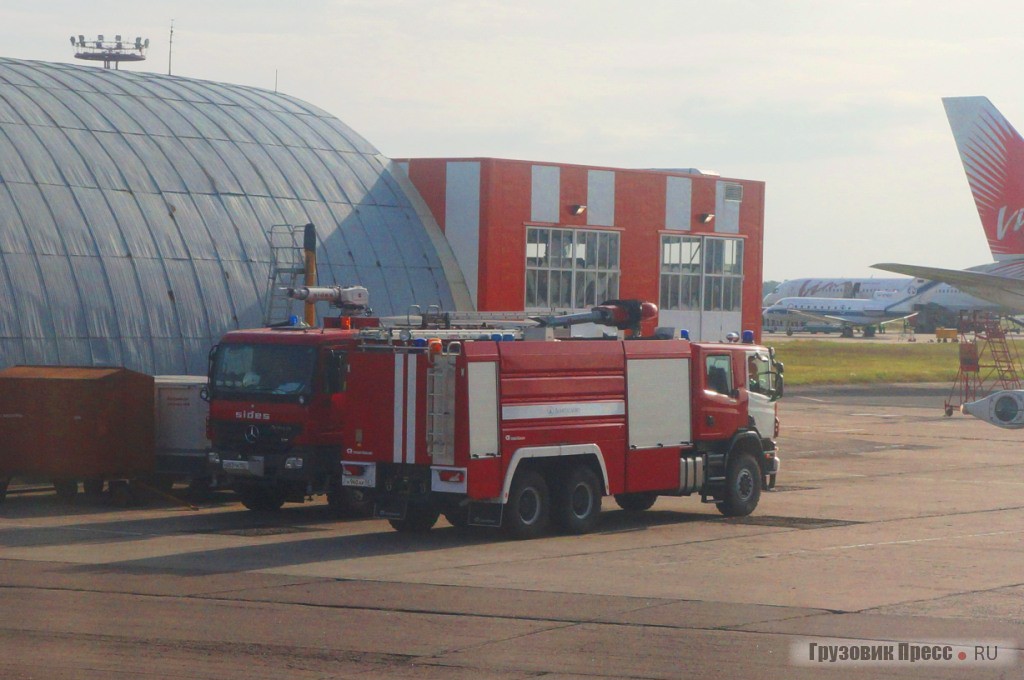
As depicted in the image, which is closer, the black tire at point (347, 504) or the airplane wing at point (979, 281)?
the black tire at point (347, 504)

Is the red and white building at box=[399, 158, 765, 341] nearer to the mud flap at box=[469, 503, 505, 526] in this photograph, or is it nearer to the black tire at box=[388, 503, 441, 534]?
the black tire at box=[388, 503, 441, 534]

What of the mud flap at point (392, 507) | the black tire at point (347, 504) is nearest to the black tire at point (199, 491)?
the black tire at point (347, 504)

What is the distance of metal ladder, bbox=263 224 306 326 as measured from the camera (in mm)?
31531

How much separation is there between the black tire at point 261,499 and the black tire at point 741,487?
7179 millimetres

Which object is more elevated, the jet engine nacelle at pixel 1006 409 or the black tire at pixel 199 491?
the jet engine nacelle at pixel 1006 409

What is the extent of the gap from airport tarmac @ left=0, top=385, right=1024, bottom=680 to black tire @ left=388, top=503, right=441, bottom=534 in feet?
1.02

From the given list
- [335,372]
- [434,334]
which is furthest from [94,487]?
[434,334]

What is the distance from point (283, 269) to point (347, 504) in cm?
1038

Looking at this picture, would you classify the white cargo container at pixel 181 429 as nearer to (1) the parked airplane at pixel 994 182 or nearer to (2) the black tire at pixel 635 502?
(2) the black tire at pixel 635 502

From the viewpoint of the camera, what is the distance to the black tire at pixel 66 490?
80.7ft

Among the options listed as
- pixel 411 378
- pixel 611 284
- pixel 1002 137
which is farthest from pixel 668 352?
pixel 1002 137

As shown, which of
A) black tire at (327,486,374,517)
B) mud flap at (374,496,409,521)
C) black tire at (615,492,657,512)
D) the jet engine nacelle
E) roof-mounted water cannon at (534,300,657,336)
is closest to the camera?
the jet engine nacelle

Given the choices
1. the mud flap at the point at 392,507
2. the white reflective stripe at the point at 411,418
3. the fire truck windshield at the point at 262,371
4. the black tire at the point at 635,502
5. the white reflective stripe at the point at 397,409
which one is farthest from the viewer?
the black tire at the point at 635,502

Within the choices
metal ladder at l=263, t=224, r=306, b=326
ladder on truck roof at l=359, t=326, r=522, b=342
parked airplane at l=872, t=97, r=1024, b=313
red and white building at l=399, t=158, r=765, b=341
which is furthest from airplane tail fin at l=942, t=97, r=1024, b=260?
ladder on truck roof at l=359, t=326, r=522, b=342
